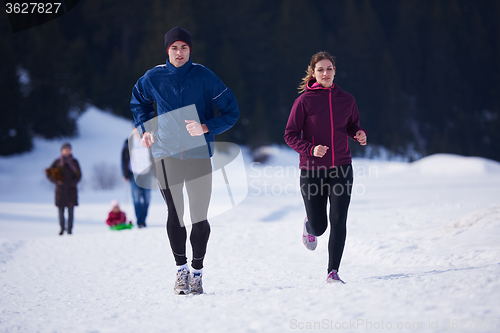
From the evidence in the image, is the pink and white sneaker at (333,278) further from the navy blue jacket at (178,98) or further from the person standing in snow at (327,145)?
the navy blue jacket at (178,98)

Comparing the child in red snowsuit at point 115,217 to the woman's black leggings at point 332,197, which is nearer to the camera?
the woman's black leggings at point 332,197

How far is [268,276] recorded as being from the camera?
404 cm

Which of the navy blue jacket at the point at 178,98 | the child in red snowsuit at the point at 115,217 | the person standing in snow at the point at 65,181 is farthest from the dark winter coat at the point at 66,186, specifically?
the navy blue jacket at the point at 178,98

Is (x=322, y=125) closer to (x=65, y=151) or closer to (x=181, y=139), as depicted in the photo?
(x=181, y=139)

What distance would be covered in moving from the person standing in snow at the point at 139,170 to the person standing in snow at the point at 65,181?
858 millimetres

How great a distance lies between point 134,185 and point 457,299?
5.62 m

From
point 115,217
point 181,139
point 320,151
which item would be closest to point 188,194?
point 181,139

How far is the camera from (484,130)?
3472 cm

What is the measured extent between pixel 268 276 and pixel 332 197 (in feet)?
3.50

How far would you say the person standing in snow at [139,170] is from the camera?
7215 mm

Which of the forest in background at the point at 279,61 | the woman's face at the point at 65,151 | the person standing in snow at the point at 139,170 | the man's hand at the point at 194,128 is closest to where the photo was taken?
the man's hand at the point at 194,128

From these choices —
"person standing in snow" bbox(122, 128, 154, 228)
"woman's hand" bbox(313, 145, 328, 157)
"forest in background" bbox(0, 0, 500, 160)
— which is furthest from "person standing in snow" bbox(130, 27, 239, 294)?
"forest in background" bbox(0, 0, 500, 160)

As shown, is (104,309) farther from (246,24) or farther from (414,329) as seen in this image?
(246,24)

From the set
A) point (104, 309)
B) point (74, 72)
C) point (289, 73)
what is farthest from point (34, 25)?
point (104, 309)
